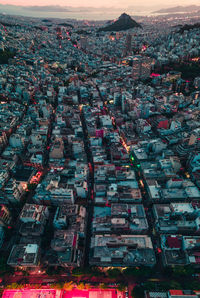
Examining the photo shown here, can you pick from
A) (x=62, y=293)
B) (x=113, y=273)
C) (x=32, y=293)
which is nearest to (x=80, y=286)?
(x=62, y=293)

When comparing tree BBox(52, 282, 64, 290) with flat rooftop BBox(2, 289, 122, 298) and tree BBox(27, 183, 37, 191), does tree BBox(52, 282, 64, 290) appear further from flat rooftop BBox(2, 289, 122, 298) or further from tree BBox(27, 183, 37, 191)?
tree BBox(27, 183, 37, 191)

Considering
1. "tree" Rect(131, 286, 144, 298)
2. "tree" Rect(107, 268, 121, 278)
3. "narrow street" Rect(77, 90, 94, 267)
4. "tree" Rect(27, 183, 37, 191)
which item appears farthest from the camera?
"tree" Rect(27, 183, 37, 191)

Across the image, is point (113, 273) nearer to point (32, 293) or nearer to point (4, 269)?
point (32, 293)

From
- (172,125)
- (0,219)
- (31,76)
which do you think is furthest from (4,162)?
(31,76)

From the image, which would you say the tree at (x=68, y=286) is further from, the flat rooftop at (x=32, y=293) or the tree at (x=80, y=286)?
the flat rooftop at (x=32, y=293)

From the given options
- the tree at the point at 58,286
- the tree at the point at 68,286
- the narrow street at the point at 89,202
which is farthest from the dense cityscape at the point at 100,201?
the tree at the point at 58,286

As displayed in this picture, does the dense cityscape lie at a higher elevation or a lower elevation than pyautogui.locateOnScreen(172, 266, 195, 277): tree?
higher

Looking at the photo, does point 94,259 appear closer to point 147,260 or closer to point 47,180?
point 147,260

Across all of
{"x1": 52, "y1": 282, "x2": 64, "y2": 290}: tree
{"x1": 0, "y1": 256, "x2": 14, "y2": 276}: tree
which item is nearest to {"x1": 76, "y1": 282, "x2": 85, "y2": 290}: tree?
{"x1": 52, "y1": 282, "x2": 64, "y2": 290}: tree

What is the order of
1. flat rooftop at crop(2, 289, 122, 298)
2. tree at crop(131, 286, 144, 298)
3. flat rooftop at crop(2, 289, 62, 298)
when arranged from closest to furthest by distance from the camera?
tree at crop(131, 286, 144, 298) → flat rooftop at crop(2, 289, 122, 298) → flat rooftop at crop(2, 289, 62, 298)

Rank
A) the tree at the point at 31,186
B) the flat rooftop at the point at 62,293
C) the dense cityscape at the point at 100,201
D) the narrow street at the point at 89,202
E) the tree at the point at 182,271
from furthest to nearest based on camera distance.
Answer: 1. the tree at the point at 31,186
2. the narrow street at the point at 89,202
3. the dense cityscape at the point at 100,201
4. the tree at the point at 182,271
5. the flat rooftop at the point at 62,293

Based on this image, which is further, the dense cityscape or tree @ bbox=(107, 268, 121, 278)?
the dense cityscape
